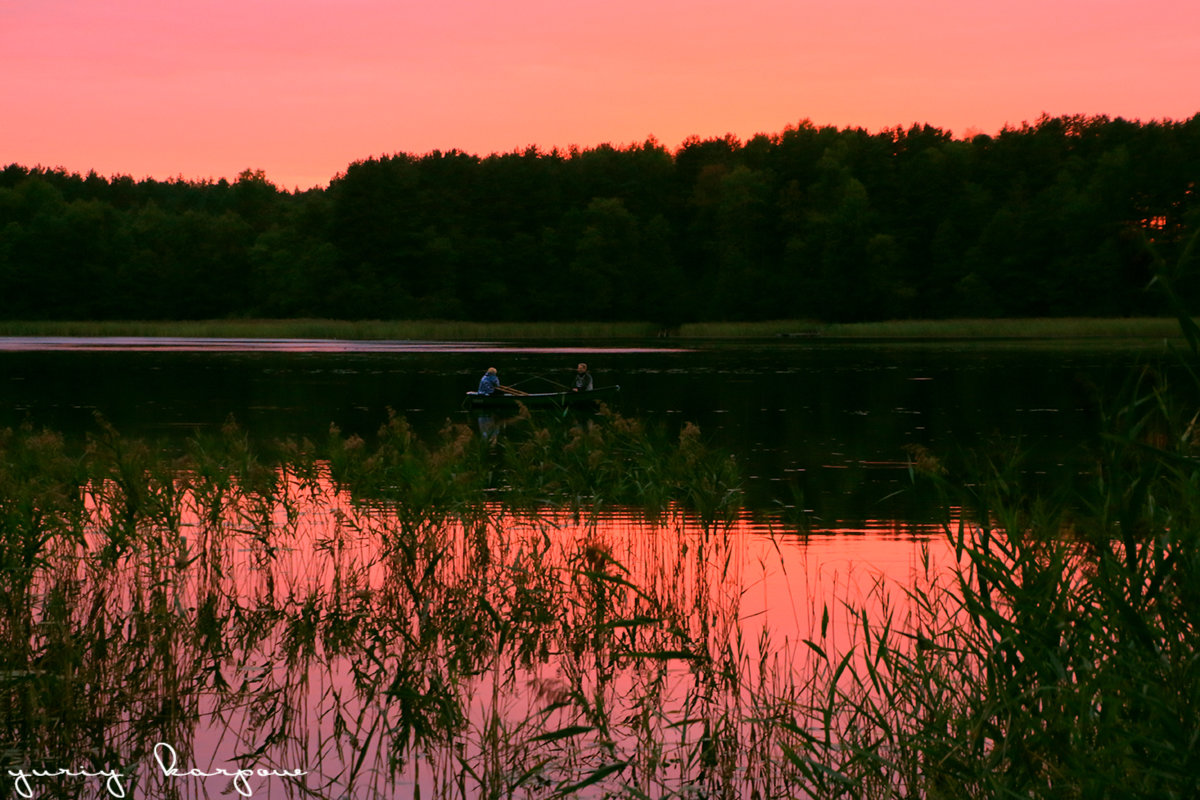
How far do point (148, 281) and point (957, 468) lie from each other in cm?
9819

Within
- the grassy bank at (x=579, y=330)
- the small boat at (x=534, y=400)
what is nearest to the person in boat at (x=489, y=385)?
the small boat at (x=534, y=400)

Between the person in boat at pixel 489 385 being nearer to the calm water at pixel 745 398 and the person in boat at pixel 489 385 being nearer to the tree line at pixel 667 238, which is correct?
the calm water at pixel 745 398

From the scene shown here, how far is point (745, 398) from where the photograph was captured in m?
30.2

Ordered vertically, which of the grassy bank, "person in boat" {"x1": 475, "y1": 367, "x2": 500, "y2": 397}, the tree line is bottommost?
the grassy bank

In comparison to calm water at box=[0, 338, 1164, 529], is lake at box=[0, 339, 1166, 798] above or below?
above

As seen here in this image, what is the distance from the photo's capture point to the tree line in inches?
3748

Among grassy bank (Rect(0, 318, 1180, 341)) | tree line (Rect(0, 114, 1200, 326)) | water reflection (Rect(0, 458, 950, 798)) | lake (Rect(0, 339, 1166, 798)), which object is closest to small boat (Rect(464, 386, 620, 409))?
lake (Rect(0, 339, 1166, 798))

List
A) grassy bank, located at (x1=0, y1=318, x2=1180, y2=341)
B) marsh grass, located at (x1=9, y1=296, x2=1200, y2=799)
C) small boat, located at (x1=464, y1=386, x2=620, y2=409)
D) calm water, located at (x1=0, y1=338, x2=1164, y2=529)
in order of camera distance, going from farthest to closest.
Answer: grassy bank, located at (x1=0, y1=318, x2=1180, y2=341)
small boat, located at (x1=464, y1=386, x2=620, y2=409)
calm water, located at (x1=0, y1=338, x2=1164, y2=529)
marsh grass, located at (x1=9, y1=296, x2=1200, y2=799)

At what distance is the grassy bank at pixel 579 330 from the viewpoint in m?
78.4

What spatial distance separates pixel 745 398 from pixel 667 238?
81618mm

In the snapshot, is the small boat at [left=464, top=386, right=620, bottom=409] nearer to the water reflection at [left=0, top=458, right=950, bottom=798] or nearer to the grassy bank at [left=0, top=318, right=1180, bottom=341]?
the water reflection at [left=0, top=458, right=950, bottom=798]

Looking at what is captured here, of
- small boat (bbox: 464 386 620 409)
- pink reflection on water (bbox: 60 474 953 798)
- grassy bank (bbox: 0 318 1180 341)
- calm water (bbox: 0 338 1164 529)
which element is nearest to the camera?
pink reflection on water (bbox: 60 474 953 798)

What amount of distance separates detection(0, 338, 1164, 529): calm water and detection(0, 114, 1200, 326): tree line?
131 ft

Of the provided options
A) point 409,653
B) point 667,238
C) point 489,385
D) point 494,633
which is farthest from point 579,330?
point 409,653
